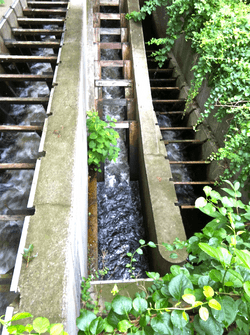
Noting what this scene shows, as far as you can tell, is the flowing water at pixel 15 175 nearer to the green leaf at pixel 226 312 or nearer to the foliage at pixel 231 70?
the green leaf at pixel 226 312

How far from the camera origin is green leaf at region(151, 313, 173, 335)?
36.2 inches

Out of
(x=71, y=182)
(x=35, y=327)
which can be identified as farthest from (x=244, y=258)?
(x=71, y=182)

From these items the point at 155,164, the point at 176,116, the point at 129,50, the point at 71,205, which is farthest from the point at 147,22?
the point at 71,205

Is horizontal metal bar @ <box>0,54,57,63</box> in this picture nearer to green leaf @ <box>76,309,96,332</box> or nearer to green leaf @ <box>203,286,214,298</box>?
green leaf @ <box>76,309,96,332</box>

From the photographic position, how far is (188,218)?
15.6 ft

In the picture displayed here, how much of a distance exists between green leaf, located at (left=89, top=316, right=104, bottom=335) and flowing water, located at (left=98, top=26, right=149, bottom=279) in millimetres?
3088

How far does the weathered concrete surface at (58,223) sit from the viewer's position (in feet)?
4.98

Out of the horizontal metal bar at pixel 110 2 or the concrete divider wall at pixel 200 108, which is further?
the horizontal metal bar at pixel 110 2

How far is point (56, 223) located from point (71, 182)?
0.48 metres

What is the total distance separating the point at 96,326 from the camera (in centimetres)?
102

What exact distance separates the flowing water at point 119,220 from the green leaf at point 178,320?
329 centimetres

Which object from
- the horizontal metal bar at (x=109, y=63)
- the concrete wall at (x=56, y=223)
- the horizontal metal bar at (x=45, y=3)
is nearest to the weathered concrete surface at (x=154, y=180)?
the horizontal metal bar at (x=109, y=63)

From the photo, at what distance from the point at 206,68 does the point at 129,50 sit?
116 inches

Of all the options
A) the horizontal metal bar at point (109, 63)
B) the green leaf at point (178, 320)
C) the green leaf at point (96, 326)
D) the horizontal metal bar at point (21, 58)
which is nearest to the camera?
the green leaf at point (178, 320)
